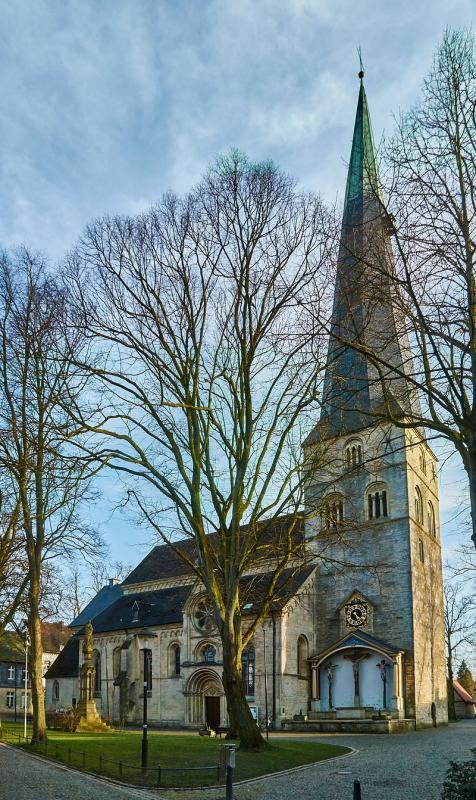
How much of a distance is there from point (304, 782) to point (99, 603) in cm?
5373

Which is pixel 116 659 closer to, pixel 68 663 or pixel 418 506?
pixel 68 663

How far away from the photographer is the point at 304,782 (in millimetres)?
14891

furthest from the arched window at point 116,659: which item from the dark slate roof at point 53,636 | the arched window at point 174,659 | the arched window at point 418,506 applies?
the dark slate roof at point 53,636

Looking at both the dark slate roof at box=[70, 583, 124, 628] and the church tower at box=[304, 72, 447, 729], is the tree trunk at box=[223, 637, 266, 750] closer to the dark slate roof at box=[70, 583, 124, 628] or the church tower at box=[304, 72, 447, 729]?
the church tower at box=[304, 72, 447, 729]

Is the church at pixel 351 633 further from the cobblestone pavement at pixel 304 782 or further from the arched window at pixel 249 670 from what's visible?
the cobblestone pavement at pixel 304 782

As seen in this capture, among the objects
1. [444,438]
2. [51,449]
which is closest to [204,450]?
[51,449]

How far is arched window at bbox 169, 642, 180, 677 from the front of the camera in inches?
1843

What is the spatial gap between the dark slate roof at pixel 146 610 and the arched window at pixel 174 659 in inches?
64.6

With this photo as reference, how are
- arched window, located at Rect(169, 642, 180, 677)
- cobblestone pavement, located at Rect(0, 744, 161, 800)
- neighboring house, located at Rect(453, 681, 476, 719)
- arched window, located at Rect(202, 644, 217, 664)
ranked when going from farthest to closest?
neighboring house, located at Rect(453, 681, 476, 719), arched window, located at Rect(169, 642, 180, 677), arched window, located at Rect(202, 644, 217, 664), cobblestone pavement, located at Rect(0, 744, 161, 800)

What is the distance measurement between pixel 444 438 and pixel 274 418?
714 cm

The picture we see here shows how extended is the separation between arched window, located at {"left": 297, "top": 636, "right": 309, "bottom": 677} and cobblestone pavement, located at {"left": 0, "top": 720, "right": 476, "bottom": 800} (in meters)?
20.1

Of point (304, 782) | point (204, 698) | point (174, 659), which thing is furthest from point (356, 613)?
point (304, 782)

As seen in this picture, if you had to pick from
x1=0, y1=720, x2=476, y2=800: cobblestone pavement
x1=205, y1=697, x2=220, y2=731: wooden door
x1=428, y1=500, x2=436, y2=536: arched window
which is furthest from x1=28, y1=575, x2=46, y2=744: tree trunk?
x1=428, y1=500, x2=436, y2=536: arched window

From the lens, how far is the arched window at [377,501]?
4127 centimetres
